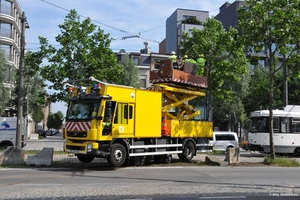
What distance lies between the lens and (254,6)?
55.3ft

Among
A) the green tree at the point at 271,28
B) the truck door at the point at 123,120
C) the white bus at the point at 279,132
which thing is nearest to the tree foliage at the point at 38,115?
the white bus at the point at 279,132

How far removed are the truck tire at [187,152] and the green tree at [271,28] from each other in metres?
3.78

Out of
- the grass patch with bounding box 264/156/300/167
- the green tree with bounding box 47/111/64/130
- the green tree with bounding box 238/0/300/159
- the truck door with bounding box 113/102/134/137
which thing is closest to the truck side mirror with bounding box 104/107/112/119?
the truck door with bounding box 113/102/134/137

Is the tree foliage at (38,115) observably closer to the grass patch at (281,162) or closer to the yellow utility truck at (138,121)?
the yellow utility truck at (138,121)

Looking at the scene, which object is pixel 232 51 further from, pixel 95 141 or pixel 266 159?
pixel 95 141

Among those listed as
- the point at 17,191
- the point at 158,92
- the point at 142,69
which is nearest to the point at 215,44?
the point at 158,92

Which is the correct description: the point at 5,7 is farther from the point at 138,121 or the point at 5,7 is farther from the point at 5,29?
the point at 138,121

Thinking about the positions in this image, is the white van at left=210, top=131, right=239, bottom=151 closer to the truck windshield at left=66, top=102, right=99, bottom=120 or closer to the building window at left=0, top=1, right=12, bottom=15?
the truck windshield at left=66, top=102, right=99, bottom=120

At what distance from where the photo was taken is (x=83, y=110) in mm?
13766

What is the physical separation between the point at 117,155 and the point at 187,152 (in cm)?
444

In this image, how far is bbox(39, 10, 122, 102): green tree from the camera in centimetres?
2000

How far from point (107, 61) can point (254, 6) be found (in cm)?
864

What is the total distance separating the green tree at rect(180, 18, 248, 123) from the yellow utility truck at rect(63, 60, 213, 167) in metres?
4.82

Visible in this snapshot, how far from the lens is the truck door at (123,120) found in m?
13.8
